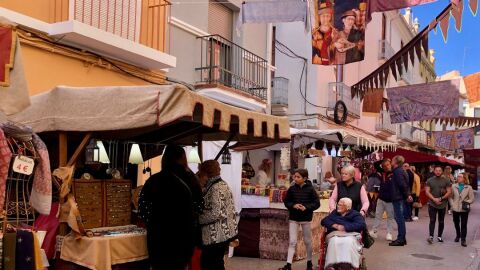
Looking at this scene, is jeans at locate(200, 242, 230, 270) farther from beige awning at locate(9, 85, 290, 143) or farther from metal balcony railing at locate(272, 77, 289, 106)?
metal balcony railing at locate(272, 77, 289, 106)

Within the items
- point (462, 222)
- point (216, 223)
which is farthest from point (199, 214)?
point (462, 222)

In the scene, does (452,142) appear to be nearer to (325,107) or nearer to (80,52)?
(325,107)

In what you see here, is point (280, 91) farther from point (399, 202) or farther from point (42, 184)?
point (42, 184)

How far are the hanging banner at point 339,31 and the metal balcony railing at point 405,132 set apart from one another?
25297 mm

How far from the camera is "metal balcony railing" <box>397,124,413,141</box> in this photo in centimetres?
3412

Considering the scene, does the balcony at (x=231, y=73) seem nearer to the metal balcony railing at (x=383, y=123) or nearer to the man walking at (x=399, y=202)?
the man walking at (x=399, y=202)

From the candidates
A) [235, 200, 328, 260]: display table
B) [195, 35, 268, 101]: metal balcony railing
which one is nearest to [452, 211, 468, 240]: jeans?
[235, 200, 328, 260]: display table

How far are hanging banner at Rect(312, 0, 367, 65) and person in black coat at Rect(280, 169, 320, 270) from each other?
3.04 meters

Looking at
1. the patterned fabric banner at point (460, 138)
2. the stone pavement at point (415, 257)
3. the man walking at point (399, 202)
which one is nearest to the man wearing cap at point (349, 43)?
the man walking at point (399, 202)

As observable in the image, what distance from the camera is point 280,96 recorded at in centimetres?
1894

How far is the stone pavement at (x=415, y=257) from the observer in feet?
28.4

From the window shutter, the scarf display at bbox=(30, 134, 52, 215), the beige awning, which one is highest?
the window shutter

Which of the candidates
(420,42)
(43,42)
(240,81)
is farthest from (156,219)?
(240,81)

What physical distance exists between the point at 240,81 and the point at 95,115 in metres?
8.64
